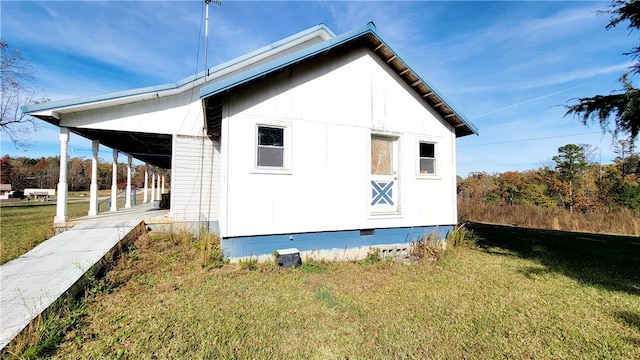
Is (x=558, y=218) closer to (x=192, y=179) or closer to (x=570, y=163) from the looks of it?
(x=570, y=163)

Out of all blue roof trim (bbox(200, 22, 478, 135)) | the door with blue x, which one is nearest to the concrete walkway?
blue roof trim (bbox(200, 22, 478, 135))

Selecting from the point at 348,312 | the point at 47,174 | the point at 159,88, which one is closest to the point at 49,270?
the point at 348,312

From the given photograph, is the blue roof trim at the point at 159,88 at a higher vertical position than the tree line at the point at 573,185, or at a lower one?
higher

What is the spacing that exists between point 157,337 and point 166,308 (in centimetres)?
83

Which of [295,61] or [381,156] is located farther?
[381,156]

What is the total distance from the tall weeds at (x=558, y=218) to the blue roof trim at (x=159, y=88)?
16.3 meters

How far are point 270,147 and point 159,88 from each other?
224 inches

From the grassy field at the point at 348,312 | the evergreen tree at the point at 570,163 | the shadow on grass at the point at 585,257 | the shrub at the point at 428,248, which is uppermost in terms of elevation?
the evergreen tree at the point at 570,163

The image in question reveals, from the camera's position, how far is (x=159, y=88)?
927cm

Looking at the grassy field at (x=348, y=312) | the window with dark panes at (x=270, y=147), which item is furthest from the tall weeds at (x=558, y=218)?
the window with dark panes at (x=270, y=147)

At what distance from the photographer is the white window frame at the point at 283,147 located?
609 cm

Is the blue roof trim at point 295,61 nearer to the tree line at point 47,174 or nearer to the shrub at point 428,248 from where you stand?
→ the shrub at point 428,248

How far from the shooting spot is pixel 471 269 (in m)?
6.39

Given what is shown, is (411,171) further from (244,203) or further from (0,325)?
(0,325)
